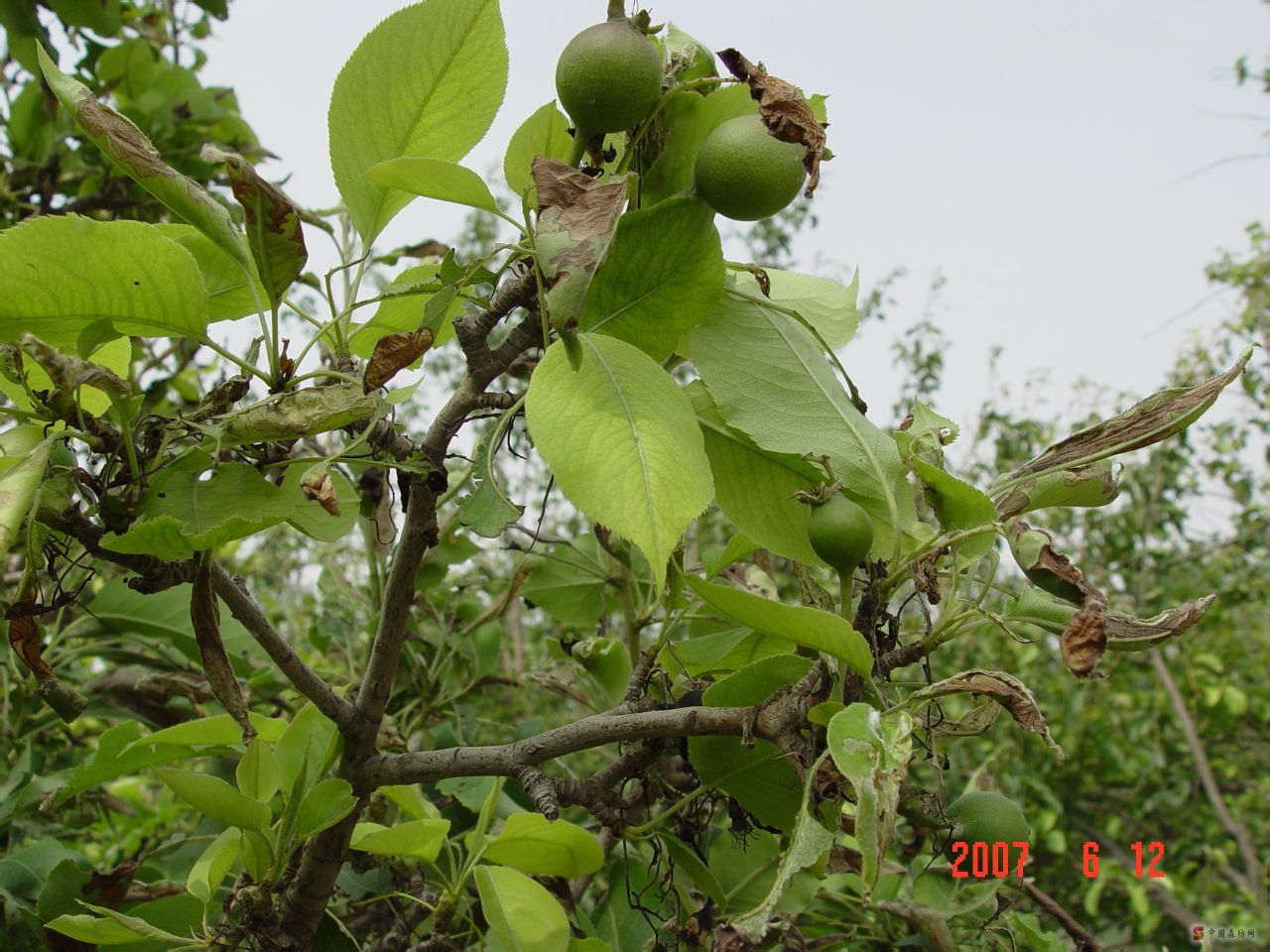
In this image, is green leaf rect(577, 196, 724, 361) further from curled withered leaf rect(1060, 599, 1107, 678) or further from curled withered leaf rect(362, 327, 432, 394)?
curled withered leaf rect(1060, 599, 1107, 678)

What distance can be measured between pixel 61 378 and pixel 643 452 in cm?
38

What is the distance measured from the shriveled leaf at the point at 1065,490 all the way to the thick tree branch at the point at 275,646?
586 mm

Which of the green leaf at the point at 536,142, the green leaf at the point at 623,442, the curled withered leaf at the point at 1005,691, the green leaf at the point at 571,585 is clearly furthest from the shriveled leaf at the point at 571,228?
the green leaf at the point at 571,585

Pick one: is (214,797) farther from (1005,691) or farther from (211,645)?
(1005,691)

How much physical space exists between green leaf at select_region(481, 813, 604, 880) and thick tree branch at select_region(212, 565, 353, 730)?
18cm

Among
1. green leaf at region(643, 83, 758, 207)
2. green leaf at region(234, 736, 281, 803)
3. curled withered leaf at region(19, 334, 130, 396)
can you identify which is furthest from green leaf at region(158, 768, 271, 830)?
green leaf at region(643, 83, 758, 207)

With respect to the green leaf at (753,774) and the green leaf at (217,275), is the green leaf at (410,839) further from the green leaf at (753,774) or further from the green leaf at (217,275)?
the green leaf at (217,275)

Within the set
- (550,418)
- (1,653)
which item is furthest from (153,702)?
(550,418)

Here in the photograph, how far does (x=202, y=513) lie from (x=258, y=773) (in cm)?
27

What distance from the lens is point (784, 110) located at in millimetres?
654

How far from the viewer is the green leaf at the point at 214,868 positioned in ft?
2.90

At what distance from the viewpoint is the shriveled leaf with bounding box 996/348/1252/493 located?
0.74m

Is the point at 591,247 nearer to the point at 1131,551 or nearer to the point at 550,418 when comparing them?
the point at 550,418
